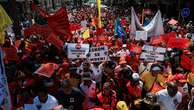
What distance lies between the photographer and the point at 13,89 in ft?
32.7

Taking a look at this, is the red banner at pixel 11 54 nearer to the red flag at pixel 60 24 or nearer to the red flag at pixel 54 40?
the red flag at pixel 54 40

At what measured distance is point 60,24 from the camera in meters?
13.7

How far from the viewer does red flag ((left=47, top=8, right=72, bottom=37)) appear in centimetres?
1361

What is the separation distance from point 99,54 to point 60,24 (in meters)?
2.55

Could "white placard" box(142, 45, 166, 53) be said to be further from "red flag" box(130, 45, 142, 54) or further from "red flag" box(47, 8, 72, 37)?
"red flag" box(47, 8, 72, 37)

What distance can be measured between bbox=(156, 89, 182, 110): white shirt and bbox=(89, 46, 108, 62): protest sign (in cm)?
290

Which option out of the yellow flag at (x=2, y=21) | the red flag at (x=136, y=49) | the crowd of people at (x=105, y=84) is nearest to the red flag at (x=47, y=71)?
the crowd of people at (x=105, y=84)

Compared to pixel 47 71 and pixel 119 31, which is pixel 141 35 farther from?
pixel 47 71

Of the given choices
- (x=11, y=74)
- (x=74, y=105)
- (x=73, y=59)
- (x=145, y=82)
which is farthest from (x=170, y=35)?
(x=74, y=105)

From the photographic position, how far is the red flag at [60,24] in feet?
44.7

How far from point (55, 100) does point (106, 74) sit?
2.68 meters

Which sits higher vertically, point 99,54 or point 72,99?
point 99,54

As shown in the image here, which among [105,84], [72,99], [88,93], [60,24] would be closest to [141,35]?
[60,24]

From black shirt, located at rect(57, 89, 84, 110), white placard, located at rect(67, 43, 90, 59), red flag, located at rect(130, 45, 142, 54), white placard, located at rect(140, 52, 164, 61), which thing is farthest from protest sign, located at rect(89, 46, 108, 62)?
black shirt, located at rect(57, 89, 84, 110)
